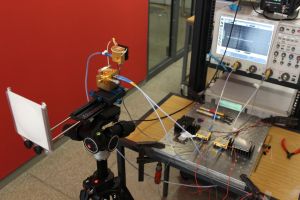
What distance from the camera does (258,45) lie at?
158 cm

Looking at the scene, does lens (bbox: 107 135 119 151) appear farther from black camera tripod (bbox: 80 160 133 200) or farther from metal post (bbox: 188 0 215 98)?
metal post (bbox: 188 0 215 98)

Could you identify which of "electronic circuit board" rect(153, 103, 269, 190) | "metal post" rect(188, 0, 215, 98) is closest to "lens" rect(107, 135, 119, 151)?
"electronic circuit board" rect(153, 103, 269, 190)

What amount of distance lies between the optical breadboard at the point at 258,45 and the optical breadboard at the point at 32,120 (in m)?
1.03

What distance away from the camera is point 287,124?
159 centimetres

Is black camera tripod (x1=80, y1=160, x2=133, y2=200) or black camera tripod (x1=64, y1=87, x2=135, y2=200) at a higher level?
black camera tripod (x1=64, y1=87, x2=135, y2=200)

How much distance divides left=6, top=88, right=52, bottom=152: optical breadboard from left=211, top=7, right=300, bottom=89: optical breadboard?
3.38 ft

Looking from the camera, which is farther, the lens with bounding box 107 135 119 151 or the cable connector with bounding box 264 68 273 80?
the cable connector with bounding box 264 68 273 80

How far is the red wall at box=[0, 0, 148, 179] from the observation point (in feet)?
6.61

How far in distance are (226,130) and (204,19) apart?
0.61 metres

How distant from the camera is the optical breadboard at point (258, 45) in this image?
150 cm

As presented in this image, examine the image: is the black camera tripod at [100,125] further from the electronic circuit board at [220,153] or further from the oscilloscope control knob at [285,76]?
the oscilloscope control knob at [285,76]

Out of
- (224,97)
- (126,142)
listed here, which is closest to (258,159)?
(224,97)

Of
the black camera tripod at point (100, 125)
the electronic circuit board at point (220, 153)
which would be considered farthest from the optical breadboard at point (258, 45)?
the black camera tripod at point (100, 125)

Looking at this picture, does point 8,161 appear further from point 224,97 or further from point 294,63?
point 294,63
